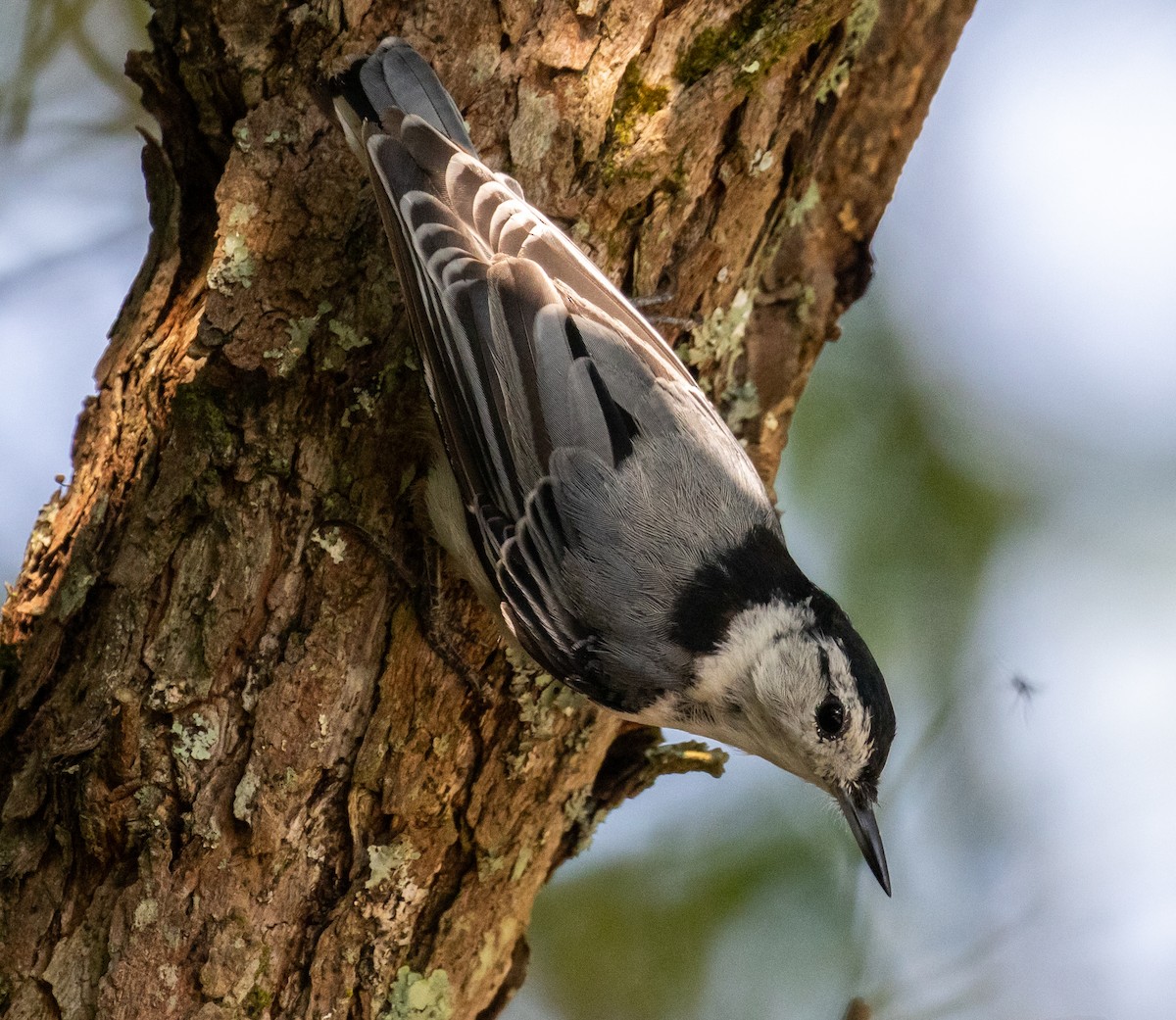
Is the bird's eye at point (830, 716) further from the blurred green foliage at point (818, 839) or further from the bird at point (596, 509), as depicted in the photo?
the blurred green foliage at point (818, 839)

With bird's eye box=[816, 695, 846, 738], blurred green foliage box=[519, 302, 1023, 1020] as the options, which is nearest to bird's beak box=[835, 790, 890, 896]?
bird's eye box=[816, 695, 846, 738]

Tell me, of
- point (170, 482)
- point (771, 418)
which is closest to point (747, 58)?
point (771, 418)

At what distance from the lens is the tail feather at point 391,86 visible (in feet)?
6.33

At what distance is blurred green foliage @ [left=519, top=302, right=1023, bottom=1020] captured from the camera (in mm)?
2883

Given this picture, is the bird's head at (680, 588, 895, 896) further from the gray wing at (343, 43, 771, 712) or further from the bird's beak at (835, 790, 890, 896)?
the gray wing at (343, 43, 771, 712)

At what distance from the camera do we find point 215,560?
1935 millimetres

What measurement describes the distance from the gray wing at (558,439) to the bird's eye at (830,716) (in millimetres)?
268

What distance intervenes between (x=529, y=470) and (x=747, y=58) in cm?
92

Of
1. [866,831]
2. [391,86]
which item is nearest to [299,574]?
[391,86]

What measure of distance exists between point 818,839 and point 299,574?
1.93m

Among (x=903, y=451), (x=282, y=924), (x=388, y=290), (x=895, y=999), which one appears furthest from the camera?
(x=903, y=451)

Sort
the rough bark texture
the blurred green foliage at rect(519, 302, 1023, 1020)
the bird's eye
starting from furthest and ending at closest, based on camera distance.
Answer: the blurred green foliage at rect(519, 302, 1023, 1020) < the bird's eye < the rough bark texture

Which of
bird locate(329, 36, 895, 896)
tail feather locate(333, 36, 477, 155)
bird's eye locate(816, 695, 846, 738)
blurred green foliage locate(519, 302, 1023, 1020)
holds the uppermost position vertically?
tail feather locate(333, 36, 477, 155)

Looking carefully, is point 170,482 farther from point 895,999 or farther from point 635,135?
point 895,999
